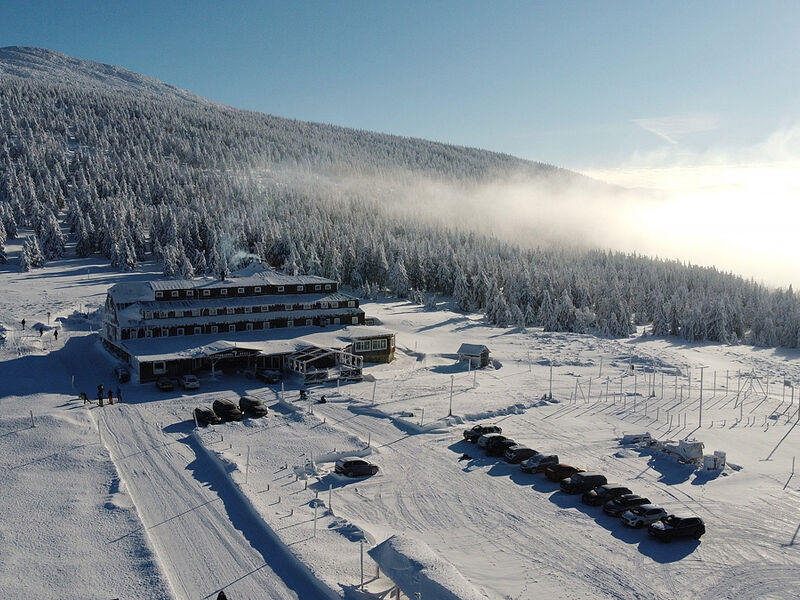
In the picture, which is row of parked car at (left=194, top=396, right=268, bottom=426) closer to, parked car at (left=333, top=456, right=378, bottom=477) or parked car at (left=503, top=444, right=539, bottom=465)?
parked car at (left=333, top=456, right=378, bottom=477)

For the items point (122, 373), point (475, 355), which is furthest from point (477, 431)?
point (122, 373)

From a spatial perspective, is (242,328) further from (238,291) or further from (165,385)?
(165,385)

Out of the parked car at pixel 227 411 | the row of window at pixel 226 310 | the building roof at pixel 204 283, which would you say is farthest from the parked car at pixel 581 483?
the building roof at pixel 204 283

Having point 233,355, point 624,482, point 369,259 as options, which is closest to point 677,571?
point 624,482

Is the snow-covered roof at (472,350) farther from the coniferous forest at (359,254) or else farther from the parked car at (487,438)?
the coniferous forest at (359,254)

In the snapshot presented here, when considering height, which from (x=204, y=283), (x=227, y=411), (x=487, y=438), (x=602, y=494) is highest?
(x=204, y=283)

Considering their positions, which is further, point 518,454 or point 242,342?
point 242,342
